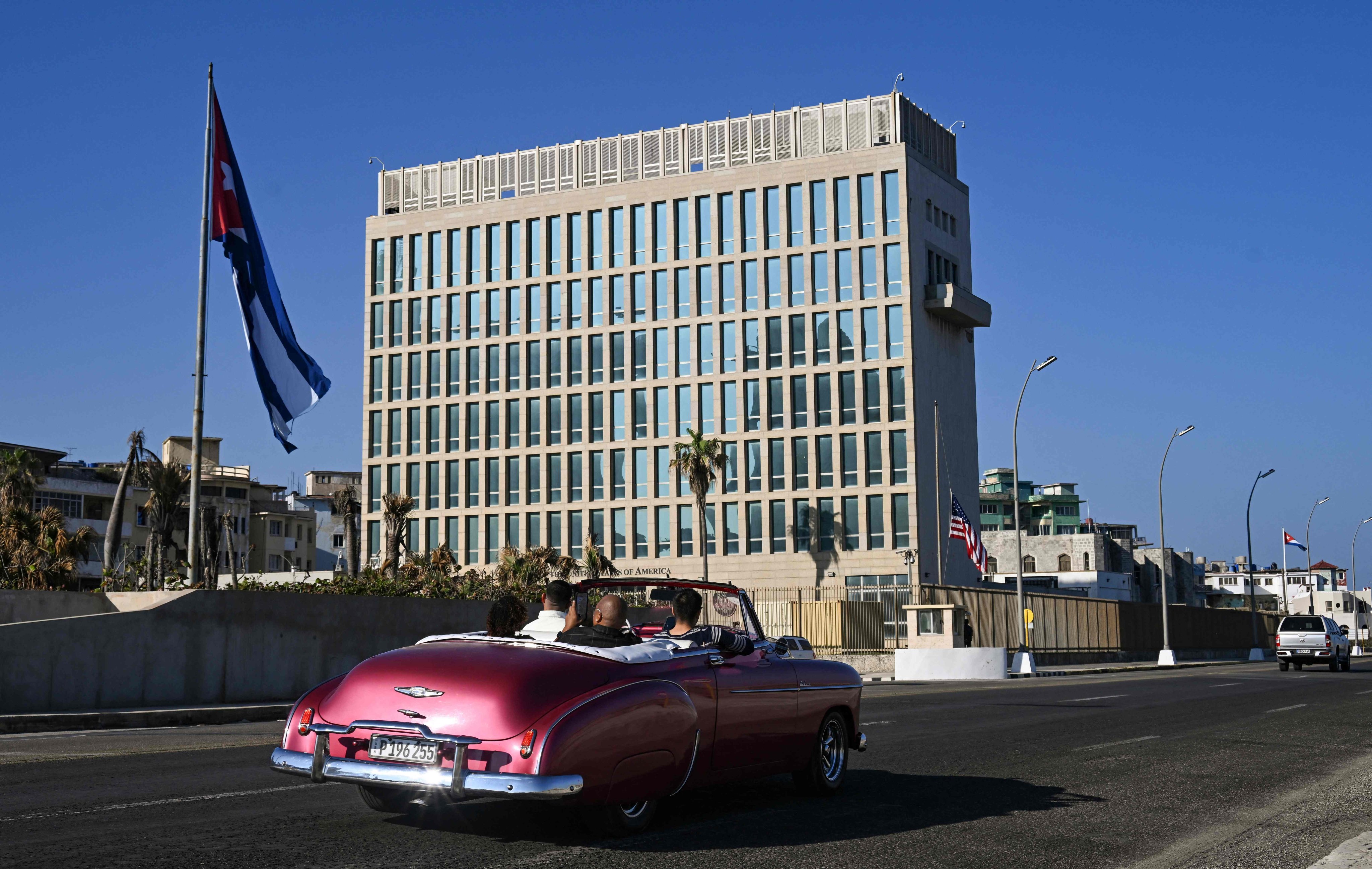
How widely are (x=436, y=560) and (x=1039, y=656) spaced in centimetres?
2561

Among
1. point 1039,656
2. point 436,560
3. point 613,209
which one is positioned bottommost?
point 1039,656

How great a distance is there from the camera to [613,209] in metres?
76.4

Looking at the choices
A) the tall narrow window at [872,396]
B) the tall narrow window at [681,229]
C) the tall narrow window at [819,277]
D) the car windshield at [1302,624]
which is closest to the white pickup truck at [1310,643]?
the car windshield at [1302,624]

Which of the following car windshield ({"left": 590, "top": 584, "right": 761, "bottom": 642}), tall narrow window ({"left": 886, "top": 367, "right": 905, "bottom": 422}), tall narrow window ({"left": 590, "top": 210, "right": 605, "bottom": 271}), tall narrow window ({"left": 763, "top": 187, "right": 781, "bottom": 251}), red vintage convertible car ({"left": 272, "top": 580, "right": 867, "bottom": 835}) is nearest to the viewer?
red vintage convertible car ({"left": 272, "top": 580, "right": 867, "bottom": 835})

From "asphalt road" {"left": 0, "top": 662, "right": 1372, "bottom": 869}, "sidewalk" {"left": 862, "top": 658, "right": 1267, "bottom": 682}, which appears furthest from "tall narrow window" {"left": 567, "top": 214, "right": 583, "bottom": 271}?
"asphalt road" {"left": 0, "top": 662, "right": 1372, "bottom": 869}

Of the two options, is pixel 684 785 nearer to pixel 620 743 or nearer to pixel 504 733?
pixel 620 743

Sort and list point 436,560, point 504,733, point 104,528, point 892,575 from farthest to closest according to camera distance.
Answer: point 104,528 → point 892,575 → point 436,560 → point 504,733

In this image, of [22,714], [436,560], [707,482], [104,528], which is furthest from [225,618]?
[104,528]

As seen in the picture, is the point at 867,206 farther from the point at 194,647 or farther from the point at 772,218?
the point at 194,647

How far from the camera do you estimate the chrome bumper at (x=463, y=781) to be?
604 centimetres

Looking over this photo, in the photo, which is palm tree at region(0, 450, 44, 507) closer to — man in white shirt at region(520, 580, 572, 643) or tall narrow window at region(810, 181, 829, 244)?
tall narrow window at region(810, 181, 829, 244)

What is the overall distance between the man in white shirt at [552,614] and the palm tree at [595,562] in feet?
182

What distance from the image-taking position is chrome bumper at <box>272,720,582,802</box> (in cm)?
605

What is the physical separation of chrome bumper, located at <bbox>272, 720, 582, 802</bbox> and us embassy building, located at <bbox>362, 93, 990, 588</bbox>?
6274cm
